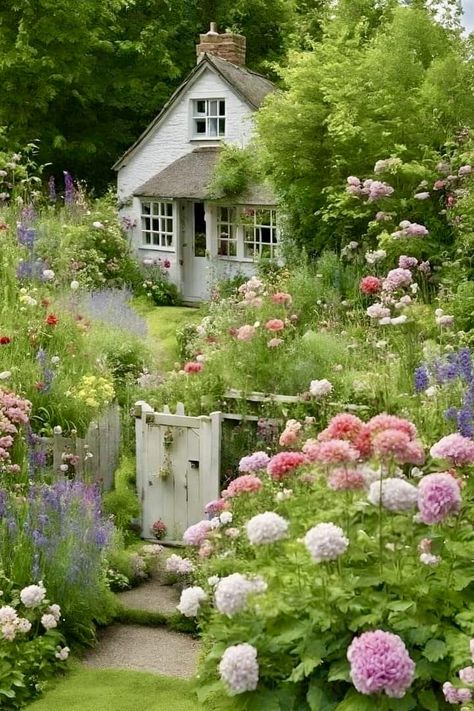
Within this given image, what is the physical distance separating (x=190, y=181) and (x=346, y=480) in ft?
51.3

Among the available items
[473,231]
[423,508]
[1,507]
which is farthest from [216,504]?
[473,231]

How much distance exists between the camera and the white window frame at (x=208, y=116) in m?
19.2

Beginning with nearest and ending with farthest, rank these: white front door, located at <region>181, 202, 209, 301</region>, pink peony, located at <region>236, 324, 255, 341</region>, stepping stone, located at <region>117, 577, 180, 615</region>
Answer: stepping stone, located at <region>117, 577, 180, 615</region>, pink peony, located at <region>236, 324, 255, 341</region>, white front door, located at <region>181, 202, 209, 301</region>

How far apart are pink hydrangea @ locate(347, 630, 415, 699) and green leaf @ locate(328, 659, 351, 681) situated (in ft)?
0.80

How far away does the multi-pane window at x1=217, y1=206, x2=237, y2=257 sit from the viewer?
59.8 feet

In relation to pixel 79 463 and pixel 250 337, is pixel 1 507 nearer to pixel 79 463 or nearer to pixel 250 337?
pixel 79 463

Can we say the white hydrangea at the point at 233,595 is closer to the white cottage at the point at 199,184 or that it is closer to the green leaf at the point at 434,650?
the green leaf at the point at 434,650

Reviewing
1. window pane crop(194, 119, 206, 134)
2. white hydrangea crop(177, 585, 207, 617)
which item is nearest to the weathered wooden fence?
white hydrangea crop(177, 585, 207, 617)

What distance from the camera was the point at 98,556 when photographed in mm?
6543

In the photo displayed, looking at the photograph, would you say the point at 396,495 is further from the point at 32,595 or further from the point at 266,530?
the point at 32,595

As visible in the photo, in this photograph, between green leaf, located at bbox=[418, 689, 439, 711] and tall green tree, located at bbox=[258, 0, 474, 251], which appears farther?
tall green tree, located at bbox=[258, 0, 474, 251]

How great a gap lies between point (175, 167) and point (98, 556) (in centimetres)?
1397

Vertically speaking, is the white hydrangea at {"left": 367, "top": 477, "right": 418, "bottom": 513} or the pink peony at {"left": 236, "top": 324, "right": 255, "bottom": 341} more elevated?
the pink peony at {"left": 236, "top": 324, "right": 255, "bottom": 341}

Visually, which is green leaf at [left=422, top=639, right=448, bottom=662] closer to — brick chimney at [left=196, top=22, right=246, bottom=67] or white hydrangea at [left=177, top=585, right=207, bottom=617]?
white hydrangea at [left=177, top=585, right=207, bottom=617]
